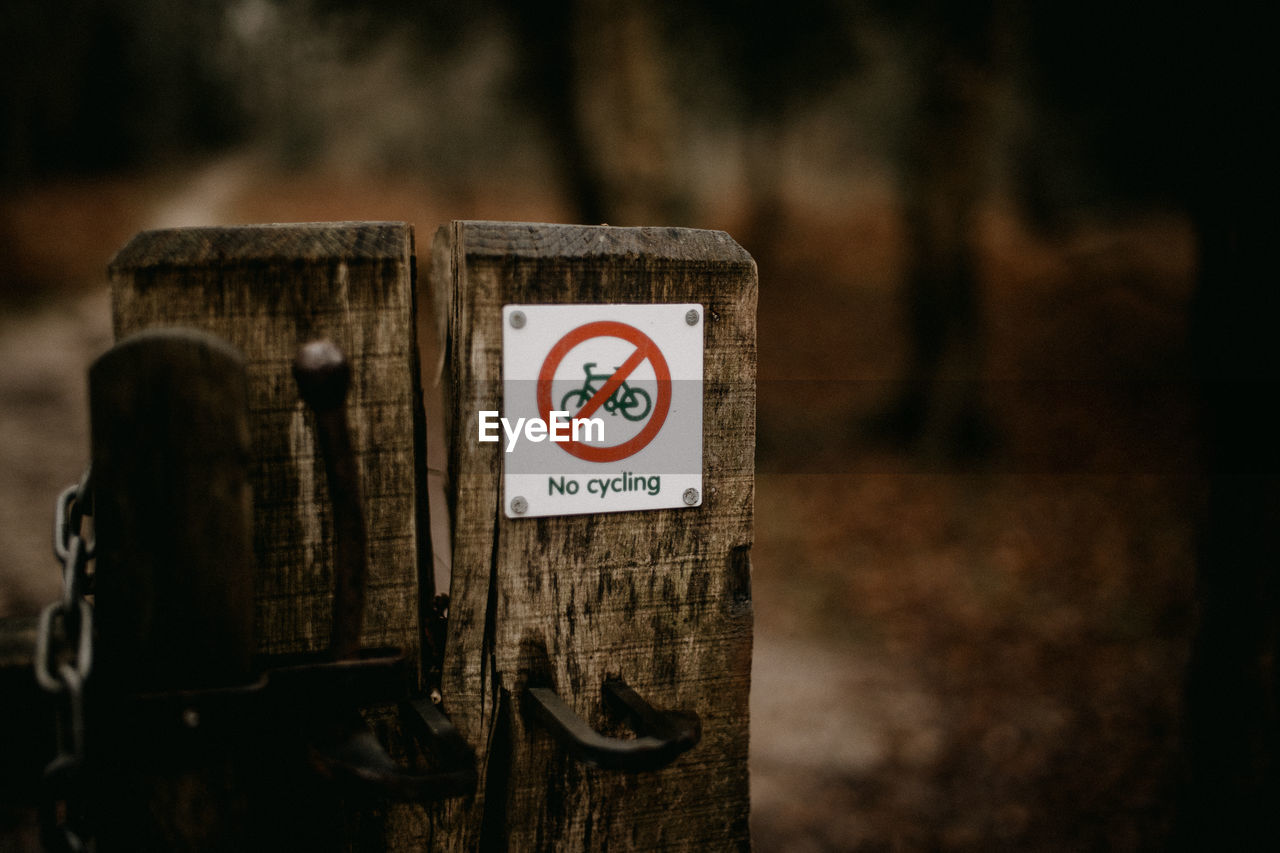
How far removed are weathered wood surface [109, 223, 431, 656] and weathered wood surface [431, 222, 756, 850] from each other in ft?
0.25

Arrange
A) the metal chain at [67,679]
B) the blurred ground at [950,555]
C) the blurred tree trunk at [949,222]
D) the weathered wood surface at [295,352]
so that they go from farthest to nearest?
the blurred tree trunk at [949,222] < the blurred ground at [950,555] < the weathered wood surface at [295,352] < the metal chain at [67,679]

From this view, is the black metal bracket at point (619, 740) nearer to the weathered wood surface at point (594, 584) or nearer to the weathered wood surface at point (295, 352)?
the weathered wood surface at point (594, 584)

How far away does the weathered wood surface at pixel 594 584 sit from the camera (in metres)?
1.11

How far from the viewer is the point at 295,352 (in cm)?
104

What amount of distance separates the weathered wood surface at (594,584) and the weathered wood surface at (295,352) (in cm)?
8

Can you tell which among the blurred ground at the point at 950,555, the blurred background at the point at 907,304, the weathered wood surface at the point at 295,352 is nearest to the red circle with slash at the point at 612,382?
the weathered wood surface at the point at 295,352

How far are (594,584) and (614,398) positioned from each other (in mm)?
235

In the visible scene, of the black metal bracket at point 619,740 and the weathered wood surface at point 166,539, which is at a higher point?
the weathered wood surface at point 166,539

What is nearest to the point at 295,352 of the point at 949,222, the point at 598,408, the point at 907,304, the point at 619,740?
the point at 598,408

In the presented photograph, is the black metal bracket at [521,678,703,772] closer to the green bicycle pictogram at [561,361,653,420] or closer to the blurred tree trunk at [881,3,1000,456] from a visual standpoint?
the green bicycle pictogram at [561,361,653,420]

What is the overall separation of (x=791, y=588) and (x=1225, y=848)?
400cm

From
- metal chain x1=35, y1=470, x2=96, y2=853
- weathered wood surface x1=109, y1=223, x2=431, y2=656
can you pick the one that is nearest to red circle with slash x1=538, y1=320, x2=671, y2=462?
weathered wood surface x1=109, y1=223, x2=431, y2=656

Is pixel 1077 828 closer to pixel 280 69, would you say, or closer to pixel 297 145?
pixel 280 69

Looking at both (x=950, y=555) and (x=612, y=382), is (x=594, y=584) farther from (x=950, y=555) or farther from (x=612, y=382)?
(x=950, y=555)
